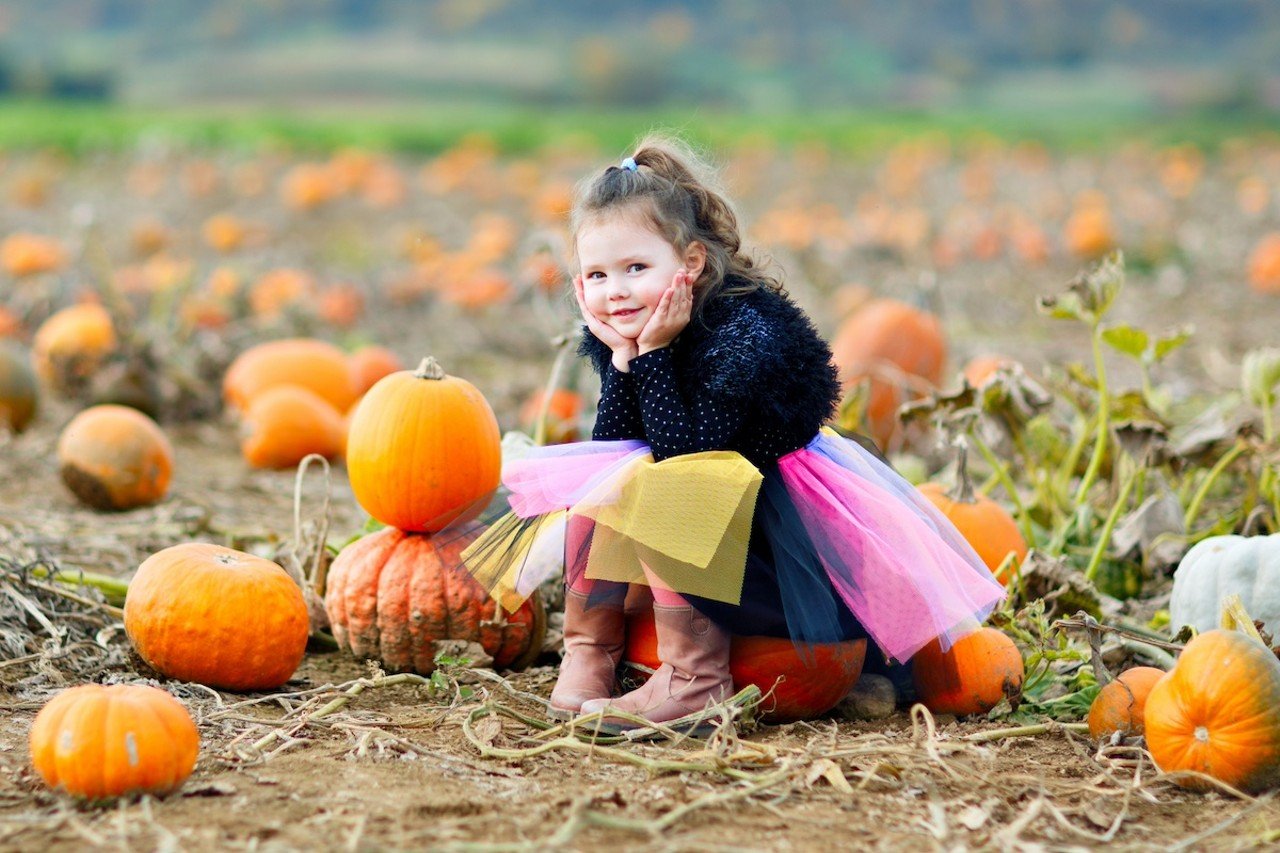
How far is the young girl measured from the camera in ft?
9.50

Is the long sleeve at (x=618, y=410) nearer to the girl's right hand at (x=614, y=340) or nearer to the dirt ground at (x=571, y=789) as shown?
the girl's right hand at (x=614, y=340)

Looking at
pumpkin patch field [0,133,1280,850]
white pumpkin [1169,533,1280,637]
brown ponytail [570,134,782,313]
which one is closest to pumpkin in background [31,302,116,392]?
pumpkin patch field [0,133,1280,850]

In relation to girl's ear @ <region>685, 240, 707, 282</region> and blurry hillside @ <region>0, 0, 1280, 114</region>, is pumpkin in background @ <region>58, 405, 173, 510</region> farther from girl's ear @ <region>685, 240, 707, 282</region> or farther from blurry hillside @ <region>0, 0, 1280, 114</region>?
blurry hillside @ <region>0, 0, 1280, 114</region>

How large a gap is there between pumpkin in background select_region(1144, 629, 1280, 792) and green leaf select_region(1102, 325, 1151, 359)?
4.83ft

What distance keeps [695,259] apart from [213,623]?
1.32 metres

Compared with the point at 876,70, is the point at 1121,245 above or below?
below

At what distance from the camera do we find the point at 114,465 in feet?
15.6

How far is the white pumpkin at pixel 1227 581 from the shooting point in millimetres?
3314

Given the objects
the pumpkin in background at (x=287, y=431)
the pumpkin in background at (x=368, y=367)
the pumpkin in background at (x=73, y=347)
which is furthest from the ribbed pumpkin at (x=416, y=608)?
the pumpkin in background at (x=73, y=347)

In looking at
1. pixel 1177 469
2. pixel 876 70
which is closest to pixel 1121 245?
pixel 1177 469

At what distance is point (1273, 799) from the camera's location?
2.60 metres

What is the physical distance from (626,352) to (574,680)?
72 centimetres

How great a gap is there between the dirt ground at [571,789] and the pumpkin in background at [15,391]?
2724 mm

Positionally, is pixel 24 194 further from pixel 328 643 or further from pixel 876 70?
pixel 876 70
